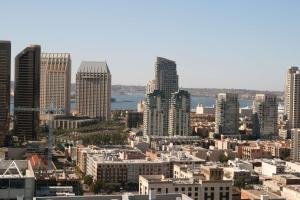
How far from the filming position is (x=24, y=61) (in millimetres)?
32000

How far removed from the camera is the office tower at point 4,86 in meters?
29.6

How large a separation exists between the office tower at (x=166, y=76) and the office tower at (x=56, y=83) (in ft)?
24.0

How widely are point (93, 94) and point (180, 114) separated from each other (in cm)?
1293

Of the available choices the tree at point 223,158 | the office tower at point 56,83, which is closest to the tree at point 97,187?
the tree at point 223,158

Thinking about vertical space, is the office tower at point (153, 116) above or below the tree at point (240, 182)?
above

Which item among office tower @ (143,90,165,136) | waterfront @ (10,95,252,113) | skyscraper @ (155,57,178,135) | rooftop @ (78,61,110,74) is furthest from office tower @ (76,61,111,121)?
waterfront @ (10,95,252,113)

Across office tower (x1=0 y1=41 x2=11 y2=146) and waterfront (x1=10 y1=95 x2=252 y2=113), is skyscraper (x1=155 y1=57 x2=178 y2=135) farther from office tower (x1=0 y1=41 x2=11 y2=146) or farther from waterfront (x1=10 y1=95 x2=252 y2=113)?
waterfront (x1=10 y1=95 x2=252 y2=113)

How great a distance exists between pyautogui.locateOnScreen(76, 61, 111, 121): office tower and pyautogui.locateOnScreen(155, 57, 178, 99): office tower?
4.22 metres

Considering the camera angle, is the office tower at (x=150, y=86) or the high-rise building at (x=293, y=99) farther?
the office tower at (x=150, y=86)

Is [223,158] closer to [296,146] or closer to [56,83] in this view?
[296,146]

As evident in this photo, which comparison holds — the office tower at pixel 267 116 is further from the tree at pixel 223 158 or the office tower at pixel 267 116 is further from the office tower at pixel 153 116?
the tree at pixel 223 158

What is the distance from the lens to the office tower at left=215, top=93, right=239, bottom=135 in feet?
121

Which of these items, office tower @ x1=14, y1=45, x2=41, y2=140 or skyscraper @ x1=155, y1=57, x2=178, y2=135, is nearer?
office tower @ x1=14, y1=45, x2=41, y2=140

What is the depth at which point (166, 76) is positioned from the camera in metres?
45.9
